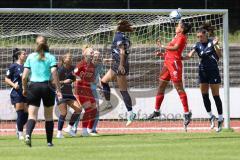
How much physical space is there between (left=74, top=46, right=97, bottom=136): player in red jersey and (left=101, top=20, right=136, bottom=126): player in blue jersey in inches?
24.5

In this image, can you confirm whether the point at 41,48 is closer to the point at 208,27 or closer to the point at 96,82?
the point at 96,82

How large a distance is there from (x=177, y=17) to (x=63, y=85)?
119 inches

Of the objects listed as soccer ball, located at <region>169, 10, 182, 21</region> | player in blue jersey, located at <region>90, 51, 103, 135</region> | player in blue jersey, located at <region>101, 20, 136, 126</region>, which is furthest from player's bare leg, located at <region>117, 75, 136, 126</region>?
soccer ball, located at <region>169, 10, 182, 21</region>

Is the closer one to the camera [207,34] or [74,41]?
[207,34]

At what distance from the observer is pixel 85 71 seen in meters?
19.5

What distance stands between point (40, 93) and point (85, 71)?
12.8 ft

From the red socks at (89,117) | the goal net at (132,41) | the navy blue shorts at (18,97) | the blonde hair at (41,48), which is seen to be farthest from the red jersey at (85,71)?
the blonde hair at (41,48)

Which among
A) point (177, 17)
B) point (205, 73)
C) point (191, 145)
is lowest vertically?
point (191, 145)

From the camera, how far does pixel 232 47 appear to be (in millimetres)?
27828

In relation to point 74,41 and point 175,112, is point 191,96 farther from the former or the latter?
point 74,41

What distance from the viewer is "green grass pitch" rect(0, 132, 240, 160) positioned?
13.7 meters

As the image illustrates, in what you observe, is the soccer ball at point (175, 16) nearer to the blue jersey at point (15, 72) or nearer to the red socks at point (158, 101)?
→ the red socks at point (158, 101)

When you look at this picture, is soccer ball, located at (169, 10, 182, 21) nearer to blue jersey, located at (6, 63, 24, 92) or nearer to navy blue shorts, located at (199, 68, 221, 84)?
navy blue shorts, located at (199, 68, 221, 84)
